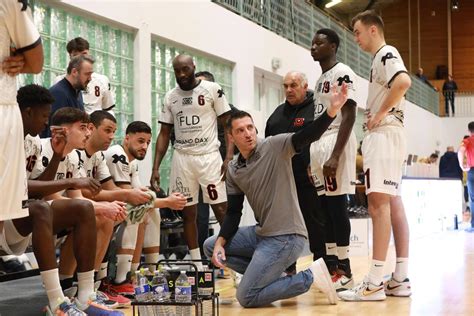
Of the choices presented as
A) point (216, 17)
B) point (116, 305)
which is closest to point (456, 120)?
point (216, 17)

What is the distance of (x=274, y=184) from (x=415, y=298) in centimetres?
122

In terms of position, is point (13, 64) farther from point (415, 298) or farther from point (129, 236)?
point (415, 298)

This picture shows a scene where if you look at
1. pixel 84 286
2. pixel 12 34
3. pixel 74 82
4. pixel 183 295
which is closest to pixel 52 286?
pixel 84 286

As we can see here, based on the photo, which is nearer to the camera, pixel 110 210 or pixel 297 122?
pixel 110 210

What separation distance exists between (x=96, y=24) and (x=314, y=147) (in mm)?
3276

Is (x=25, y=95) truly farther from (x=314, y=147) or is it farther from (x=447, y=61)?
(x=447, y=61)

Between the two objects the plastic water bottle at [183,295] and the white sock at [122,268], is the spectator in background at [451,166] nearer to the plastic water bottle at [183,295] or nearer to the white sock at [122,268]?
the white sock at [122,268]

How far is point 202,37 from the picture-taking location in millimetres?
9789

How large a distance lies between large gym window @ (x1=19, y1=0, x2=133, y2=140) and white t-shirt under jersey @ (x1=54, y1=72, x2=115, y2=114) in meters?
0.58

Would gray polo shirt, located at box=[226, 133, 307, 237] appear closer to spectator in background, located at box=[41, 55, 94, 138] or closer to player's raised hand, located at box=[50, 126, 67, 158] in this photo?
player's raised hand, located at box=[50, 126, 67, 158]

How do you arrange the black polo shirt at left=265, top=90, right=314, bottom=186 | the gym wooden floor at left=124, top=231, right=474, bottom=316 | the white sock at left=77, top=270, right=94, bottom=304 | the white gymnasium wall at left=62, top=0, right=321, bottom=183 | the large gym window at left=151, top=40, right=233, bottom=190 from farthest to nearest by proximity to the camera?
1. the large gym window at left=151, top=40, right=233, bottom=190
2. the white gymnasium wall at left=62, top=0, right=321, bottom=183
3. the black polo shirt at left=265, top=90, right=314, bottom=186
4. the gym wooden floor at left=124, top=231, right=474, bottom=316
5. the white sock at left=77, top=270, right=94, bottom=304

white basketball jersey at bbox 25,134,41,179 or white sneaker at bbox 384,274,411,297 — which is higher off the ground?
white basketball jersey at bbox 25,134,41,179

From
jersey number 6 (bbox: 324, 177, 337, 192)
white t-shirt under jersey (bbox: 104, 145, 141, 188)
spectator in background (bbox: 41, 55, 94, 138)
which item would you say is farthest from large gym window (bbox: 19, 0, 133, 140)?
jersey number 6 (bbox: 324, 177, 337, 192)

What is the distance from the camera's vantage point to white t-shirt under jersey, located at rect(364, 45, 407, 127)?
16.4ft
